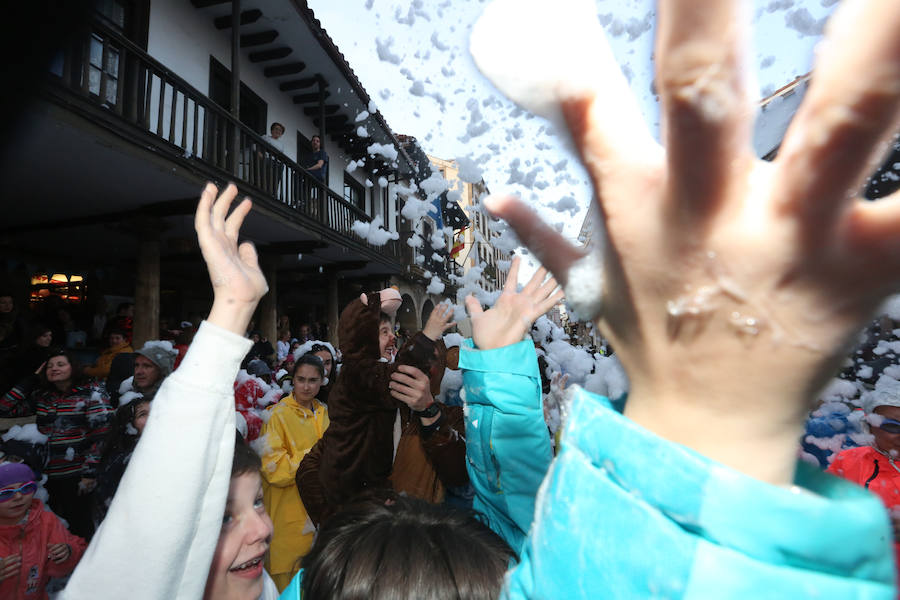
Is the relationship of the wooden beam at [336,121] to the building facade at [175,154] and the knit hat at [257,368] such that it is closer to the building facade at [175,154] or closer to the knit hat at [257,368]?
the building facade at [175,154]

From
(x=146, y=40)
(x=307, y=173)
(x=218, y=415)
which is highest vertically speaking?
(x=146, y=40)

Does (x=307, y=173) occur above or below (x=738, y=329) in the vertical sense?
above

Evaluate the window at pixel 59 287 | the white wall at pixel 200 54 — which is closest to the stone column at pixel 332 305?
the white wall at pixel 200 54

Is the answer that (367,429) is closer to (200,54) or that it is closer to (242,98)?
(200,54)

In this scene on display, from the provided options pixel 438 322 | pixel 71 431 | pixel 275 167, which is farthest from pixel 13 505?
pixel 275 167

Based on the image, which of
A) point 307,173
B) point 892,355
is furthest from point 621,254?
point 307,173

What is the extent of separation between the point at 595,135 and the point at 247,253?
1060 mm

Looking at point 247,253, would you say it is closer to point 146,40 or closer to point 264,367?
point 264,367

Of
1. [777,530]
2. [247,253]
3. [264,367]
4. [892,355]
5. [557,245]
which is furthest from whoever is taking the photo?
[264,367]

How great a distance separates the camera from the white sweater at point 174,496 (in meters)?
0.86

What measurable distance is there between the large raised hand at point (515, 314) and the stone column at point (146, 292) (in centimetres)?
613

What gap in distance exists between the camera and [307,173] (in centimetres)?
829

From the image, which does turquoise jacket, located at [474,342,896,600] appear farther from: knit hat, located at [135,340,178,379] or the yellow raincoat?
knit hat, located at [135,340,178,379]

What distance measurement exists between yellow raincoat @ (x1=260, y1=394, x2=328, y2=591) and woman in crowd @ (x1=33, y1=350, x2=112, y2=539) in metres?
1.54
